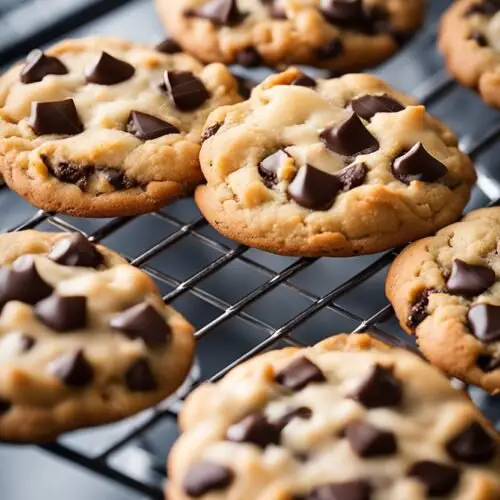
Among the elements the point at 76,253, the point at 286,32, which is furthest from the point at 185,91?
the point at 76,253

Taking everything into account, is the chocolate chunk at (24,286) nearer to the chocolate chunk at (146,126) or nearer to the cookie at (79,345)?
the cookie at (79,345)

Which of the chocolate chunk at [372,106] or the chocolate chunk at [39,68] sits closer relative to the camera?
the chocolate chunk at [372,106]

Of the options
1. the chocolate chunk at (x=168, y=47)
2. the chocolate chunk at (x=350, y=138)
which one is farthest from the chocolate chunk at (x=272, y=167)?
the chocolate chunk at (x=168, y=47)

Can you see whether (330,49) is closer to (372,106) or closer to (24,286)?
(372,106)

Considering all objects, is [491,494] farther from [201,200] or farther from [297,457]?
[201,200]

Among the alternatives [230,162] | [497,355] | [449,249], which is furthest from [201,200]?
[497,355]

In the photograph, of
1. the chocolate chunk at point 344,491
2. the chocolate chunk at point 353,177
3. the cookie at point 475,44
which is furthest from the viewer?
the cookie at point 475,44
